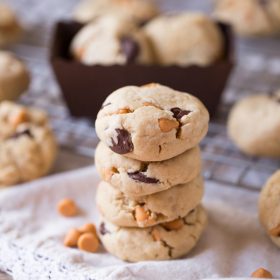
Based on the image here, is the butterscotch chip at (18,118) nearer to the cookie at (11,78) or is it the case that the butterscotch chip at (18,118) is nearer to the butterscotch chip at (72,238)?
the cookie at (11,78)

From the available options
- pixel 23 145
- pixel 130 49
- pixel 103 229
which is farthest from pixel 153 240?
pixel 130 49

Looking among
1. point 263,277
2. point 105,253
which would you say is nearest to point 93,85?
A: point 105,253

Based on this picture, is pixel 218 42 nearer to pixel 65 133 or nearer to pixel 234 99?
pixel 234 99

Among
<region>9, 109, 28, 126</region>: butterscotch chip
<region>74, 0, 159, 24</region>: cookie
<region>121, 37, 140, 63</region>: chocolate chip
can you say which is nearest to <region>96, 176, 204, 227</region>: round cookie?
<region>9, 109, 28, 126</region>: butterscotch chip

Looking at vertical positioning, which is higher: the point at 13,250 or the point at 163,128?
the point at 163,128

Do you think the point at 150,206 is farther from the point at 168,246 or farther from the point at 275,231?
the point at 275,231

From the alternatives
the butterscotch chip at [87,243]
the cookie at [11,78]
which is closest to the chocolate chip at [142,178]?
the butterscotch chip at [87,243]

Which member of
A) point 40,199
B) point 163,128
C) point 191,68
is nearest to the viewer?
point 163,128
